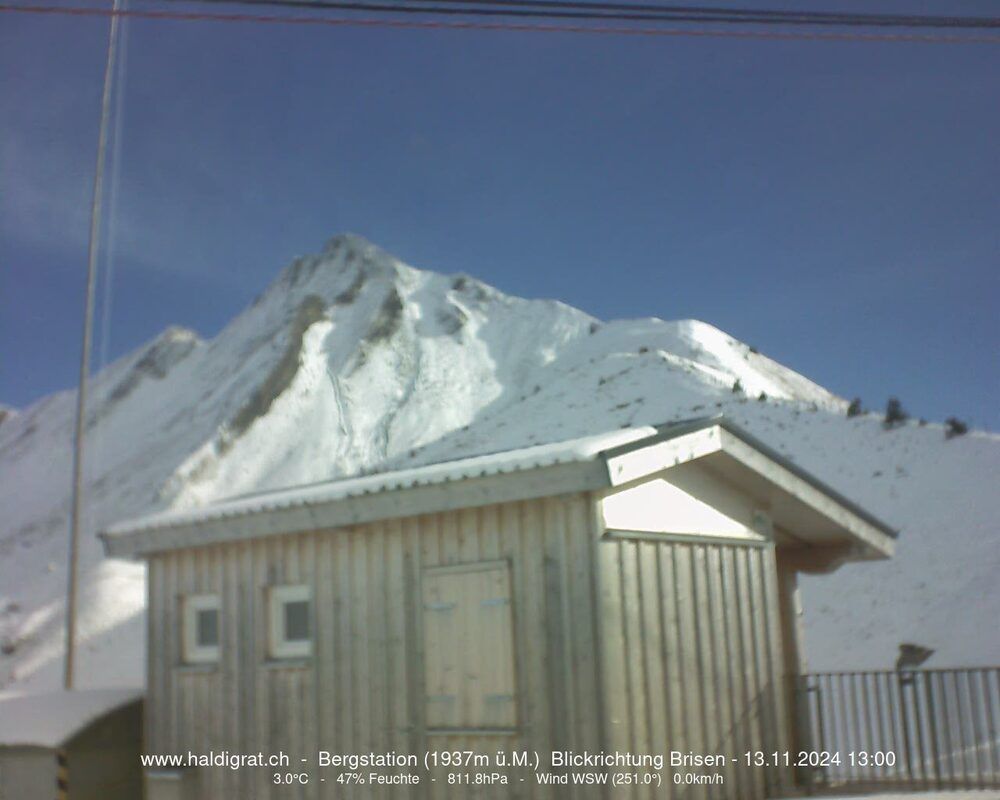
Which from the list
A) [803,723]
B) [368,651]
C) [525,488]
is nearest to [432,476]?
[525,488]

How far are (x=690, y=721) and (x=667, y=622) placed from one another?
2.57 ft

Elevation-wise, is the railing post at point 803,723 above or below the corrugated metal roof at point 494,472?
below

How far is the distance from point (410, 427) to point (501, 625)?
1716 inches

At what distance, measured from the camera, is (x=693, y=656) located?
824cm

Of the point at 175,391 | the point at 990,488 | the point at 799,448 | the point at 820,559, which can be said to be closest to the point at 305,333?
the point at 175,391

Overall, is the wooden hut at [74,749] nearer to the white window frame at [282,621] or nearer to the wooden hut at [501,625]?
the wooden hut at [501,625]

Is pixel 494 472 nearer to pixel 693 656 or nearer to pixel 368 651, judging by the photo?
pixel 368 651

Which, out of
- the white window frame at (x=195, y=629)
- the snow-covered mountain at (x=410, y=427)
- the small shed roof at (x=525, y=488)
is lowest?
the white window frame at (x=195, y=629)

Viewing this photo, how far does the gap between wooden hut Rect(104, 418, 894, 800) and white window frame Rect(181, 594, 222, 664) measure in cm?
3

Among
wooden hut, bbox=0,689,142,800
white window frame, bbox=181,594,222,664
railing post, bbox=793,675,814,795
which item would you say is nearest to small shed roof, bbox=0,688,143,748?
wooden hut, bbox=0,689,142,800

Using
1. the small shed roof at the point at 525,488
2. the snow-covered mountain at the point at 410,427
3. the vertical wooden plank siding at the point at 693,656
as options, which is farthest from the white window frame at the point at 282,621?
the snow-covered mountain at the point at 410,427

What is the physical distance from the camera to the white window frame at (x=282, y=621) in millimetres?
9320

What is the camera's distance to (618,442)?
26.6 ft

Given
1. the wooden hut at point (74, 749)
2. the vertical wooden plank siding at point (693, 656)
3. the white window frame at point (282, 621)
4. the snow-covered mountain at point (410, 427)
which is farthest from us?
the snow-covered mountain at point (410, 427)
